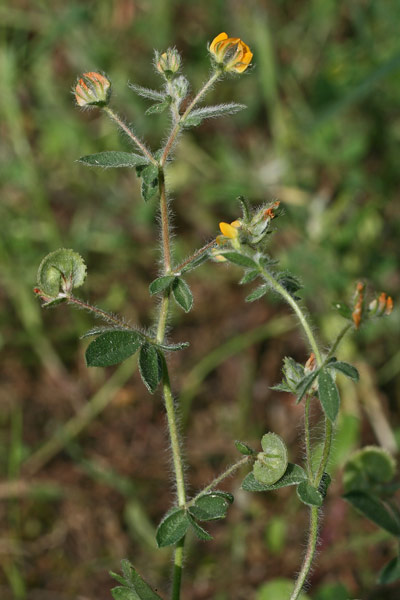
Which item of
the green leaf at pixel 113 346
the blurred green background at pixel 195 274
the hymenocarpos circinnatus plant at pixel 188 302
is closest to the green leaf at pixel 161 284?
the hymenocarpos circinnatus plant at pixel 188 302

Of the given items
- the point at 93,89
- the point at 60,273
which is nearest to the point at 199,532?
the point at 60,273

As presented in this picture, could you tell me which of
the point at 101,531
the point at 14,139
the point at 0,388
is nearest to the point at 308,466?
the point at 101,531

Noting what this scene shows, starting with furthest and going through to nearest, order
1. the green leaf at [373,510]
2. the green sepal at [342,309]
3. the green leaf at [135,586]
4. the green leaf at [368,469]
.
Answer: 1. the green leaf at [368,469]
2. the green leaf at [373,510]
3. the green leaf at [135,586]
4. the green sepal at [342,309]

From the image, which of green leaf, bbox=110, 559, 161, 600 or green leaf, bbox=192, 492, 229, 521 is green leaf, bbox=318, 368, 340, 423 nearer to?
green leaf, bbox=192, 492, 229, 521

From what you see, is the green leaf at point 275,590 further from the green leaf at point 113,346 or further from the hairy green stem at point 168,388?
the green leaf at point 113,346

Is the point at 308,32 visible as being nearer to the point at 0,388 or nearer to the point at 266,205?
the point at 0,388
